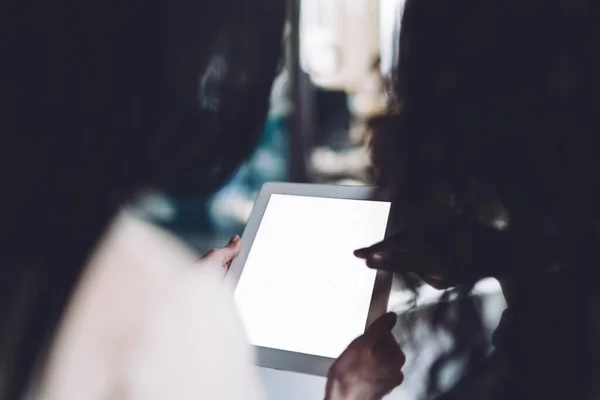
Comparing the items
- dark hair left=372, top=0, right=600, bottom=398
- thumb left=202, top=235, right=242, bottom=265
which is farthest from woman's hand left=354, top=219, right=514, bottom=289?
thumb left=202, top=235, right=242, bottom=265

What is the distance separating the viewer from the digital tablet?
0.40 m

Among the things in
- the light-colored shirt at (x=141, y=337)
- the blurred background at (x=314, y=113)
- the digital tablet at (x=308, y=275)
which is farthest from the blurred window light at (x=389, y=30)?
the light-colored shirt at (x=141, y=337)

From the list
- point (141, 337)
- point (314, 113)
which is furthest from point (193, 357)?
point (314, 113)

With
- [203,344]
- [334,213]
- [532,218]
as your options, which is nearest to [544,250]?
[532,218]

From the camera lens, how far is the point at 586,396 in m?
0.35

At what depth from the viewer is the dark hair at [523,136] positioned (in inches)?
13.3

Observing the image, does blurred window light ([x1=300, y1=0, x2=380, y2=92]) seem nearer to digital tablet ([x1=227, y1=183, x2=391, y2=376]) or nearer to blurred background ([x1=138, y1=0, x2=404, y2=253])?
blurred background ([x1=138, y1=0, x2=404, y2=253])

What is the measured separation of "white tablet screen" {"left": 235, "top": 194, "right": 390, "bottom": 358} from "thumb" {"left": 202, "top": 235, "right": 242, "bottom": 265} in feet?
0.05

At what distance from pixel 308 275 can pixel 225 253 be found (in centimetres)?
8

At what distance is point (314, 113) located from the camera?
1.68ft

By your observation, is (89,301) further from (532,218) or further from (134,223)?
(532,218)

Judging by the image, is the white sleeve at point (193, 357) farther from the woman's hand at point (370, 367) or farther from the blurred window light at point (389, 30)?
the blurred window light at point (389, 30)

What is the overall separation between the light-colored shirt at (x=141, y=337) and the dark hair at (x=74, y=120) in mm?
16

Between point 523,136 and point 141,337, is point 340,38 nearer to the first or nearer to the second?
point 523,136
